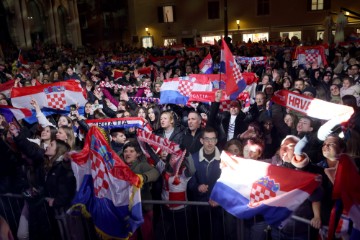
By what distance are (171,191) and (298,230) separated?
1620 mm

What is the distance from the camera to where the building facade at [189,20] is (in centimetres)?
3498

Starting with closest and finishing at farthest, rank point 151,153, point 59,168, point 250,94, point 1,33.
Result: point 59,168, point 151,153, point 250,94, point 1,33

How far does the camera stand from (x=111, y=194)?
3975 mm

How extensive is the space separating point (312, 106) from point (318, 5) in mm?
35289

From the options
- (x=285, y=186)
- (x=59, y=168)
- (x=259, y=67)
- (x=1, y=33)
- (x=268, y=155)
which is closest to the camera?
(x=285, y=186)

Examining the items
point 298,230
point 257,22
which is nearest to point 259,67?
point 298,230

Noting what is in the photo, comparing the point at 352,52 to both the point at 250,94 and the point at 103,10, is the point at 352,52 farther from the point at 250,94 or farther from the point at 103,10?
the point at 103,10

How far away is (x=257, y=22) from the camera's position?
37.3m

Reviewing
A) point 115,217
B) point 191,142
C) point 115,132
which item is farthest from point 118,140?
point 115,217

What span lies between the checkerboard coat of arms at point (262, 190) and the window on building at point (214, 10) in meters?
36.6

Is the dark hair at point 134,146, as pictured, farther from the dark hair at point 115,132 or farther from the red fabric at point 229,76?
the red fabric at point 229,76

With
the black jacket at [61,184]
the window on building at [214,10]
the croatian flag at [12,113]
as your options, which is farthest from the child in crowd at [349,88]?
the window on building at [214,10]

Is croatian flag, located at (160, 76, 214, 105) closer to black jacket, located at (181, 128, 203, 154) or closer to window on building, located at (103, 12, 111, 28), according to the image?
black jacket, located at (181, 128, 203, 154)

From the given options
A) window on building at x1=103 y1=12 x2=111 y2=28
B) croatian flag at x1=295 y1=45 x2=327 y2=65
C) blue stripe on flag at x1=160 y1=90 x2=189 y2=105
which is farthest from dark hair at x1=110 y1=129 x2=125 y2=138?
window on building at x1=103 y1=12 x2=111 y2=28
